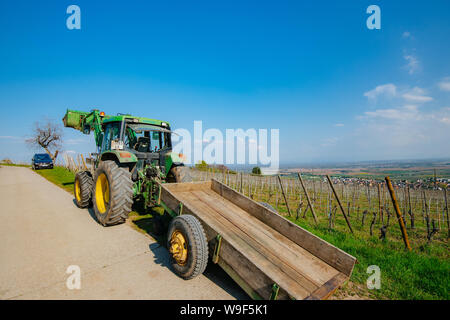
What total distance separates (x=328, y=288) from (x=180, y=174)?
4038 mm

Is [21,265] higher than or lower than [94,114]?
lower

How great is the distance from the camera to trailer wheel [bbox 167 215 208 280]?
247 centimetres

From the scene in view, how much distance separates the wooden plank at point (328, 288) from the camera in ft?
6.07

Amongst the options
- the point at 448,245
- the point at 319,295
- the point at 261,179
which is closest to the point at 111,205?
the point at 319,295

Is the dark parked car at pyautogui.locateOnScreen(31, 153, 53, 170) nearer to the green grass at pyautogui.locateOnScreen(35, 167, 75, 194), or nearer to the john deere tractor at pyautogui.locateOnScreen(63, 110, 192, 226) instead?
the green grass at pyautogui.locateOnScreen(35, 167, 75, 194)

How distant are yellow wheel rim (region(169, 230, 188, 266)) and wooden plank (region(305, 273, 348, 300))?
156 centimetres

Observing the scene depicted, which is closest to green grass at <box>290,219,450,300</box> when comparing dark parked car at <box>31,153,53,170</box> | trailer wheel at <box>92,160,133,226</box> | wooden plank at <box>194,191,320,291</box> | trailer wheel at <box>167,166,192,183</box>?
wooden plank at <box>194,191,320,291</box>

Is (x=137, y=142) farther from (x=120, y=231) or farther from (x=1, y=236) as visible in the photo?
(x=1, y=236)

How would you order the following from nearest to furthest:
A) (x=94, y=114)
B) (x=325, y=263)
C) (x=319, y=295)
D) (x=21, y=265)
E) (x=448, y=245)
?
1. (x=319, y=295)
2. (x=325, y=263)
3. (x=21, y=265)
4. (x=448, y=245)
5. (x=94, y=114)

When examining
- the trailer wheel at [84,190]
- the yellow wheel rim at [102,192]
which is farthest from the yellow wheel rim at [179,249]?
the trailer wheel at [84,190]

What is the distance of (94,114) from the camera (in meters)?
6.46
